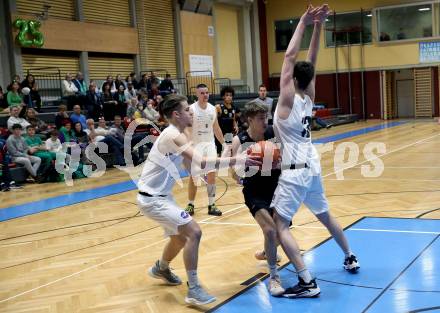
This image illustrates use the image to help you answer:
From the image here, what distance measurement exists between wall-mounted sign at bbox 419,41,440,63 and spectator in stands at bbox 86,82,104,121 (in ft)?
59.1

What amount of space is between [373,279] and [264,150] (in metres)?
1.47

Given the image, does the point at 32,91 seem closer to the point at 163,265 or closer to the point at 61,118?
the point at 61,118

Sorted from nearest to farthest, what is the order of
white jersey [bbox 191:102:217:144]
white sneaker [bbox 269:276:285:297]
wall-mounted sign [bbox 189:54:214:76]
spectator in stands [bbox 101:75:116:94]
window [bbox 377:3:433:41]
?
white sneaker [bbox 269:276:285:297], white jersey [bbox 191:102:217:144], spectator in stands [bbox 101:75:116:94], wall-mounted sign [bbox 189:54:214:76], window [bbox 377:3:433:41]

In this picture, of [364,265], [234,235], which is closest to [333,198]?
[234,235]

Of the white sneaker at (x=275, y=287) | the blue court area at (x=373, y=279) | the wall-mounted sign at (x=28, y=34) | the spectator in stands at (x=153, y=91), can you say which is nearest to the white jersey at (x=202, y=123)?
the blue court area at (x=373, y=279)

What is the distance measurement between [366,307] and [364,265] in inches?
40.7

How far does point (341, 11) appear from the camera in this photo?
29641mm

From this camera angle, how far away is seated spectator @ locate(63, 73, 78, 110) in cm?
1638

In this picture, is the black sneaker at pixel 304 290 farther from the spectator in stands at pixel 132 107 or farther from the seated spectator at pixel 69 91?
the seated spectator at pixel 69 91

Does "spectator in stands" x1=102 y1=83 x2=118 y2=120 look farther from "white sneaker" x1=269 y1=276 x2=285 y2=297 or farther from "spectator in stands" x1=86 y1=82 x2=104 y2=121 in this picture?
"white sneaker" x1=269 y1=276 x2=285 y2=297

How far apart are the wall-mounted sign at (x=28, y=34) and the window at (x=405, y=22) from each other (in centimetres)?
1825

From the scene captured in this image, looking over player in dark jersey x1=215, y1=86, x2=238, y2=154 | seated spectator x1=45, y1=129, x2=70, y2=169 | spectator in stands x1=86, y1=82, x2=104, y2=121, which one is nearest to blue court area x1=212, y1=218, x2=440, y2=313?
player in dark jersey x1=215, y1=86, x2=238, y2=154

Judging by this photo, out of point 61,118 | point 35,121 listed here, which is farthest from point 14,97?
point 61,118

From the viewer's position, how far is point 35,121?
1405 cm
